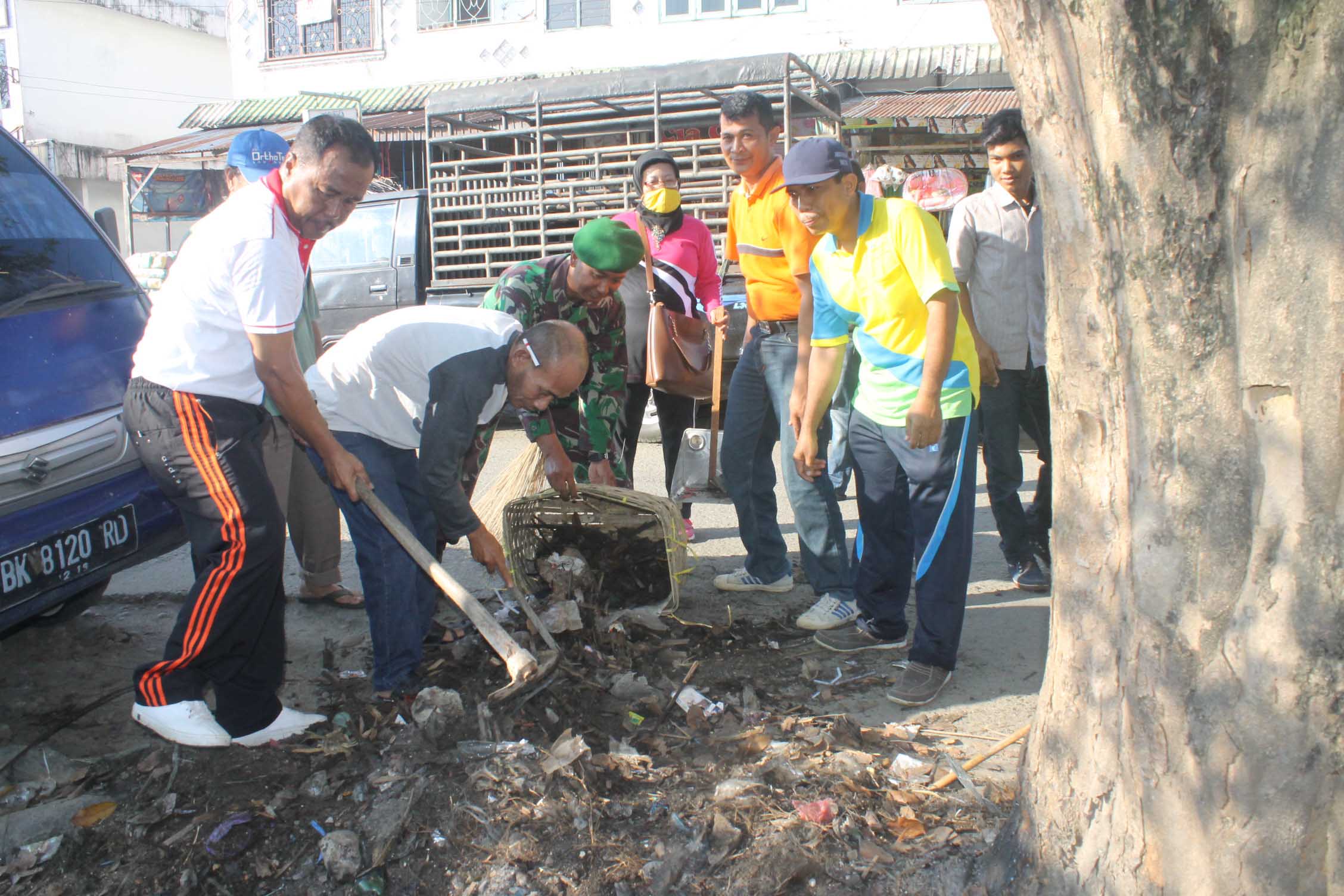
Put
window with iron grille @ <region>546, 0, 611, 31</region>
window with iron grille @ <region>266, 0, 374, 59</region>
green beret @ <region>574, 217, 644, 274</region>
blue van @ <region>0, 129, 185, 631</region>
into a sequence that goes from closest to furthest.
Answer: blue van @ <region>0, 129, 185, 631</region> → green beret @ <region>574, 217, 644, 274</region> → window with iron grille @ <region>546, 0, 611, 31</region> → window with iron grille @ <region>266, 0, 374, 59</region>

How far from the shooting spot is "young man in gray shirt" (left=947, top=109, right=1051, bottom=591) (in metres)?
4.25

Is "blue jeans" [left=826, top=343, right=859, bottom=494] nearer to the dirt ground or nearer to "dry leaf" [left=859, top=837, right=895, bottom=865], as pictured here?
the dirt ground

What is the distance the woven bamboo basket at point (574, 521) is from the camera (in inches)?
168

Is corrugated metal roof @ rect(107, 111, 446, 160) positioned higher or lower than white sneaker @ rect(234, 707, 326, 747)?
higher

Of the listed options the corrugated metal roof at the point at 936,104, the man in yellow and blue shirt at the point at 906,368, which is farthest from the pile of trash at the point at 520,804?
the corrugated metal roof at the point at 936,104

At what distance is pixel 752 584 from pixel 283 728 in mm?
2194

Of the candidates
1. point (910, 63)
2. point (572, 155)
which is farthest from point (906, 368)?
point (910, 63)

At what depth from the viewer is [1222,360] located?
5.62ft

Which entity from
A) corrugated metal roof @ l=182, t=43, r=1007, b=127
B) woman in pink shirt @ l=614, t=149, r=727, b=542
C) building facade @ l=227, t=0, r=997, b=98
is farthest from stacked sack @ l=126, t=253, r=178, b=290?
woman in pink shirt @ l=614, t=149, r=727, b=542

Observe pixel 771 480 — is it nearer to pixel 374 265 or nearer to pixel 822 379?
pixel 822 379

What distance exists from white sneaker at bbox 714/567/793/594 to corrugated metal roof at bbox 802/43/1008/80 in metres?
10.8

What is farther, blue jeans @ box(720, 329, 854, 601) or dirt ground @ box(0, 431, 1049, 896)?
blue jeans @ box(720, 329, 854, 601)

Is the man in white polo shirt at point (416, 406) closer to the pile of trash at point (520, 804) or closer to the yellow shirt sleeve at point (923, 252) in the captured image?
the pile of trash at point (520, 804)

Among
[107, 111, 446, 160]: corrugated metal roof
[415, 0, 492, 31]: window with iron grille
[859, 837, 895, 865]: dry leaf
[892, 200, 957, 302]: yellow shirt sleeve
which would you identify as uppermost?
[415, 0, 492, 31]: window with iron grille
